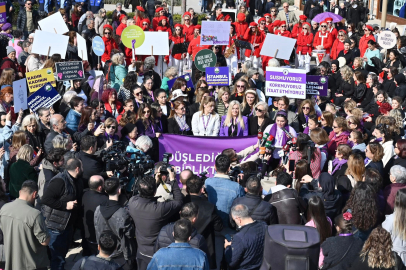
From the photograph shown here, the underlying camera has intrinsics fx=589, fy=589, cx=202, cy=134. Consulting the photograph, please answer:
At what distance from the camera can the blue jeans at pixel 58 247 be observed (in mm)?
7129

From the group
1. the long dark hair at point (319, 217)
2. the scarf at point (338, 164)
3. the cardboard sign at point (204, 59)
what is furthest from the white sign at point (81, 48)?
the long dark hair at point (319, 217)

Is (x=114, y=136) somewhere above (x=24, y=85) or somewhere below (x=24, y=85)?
below

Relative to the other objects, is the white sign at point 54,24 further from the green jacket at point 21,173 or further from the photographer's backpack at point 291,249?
the photographer's backpack at point 291,249

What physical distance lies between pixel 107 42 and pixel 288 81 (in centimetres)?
553

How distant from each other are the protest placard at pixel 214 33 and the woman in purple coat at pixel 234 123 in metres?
4.80

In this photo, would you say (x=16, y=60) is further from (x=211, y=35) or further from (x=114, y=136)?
(x=114, y=136)

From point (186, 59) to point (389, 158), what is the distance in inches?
315

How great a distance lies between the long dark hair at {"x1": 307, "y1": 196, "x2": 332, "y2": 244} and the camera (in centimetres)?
654

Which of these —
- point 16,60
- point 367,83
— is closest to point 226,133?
point 367,83

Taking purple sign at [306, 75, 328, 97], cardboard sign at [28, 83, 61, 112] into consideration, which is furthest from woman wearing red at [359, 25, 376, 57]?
cardboard sign at [28, 83, 61, 112]

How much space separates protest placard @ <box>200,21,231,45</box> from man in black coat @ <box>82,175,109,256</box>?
7854 millimetres

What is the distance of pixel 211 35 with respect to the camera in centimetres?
1438

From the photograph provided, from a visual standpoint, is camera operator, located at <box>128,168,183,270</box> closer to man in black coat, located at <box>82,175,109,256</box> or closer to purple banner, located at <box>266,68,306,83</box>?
man in black coat, located at <box>82,175,109,256</box>

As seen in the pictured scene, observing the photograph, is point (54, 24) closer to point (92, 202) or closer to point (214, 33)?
point (214, 33)
